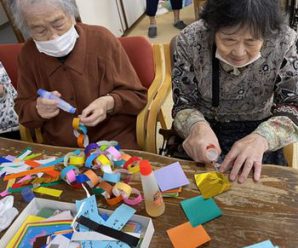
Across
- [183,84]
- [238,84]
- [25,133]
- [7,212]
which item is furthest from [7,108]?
[238,84]

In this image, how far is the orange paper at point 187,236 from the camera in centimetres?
87

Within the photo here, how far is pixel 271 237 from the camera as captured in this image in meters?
0.85

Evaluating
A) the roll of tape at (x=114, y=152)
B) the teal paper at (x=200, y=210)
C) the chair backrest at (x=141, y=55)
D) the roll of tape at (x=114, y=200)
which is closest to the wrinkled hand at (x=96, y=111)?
the roll of tape at (x=114, y=152)

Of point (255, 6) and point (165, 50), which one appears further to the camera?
point (165, 50)

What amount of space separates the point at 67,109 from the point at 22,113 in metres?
0.29

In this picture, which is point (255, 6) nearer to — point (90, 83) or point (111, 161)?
point (111, 161)

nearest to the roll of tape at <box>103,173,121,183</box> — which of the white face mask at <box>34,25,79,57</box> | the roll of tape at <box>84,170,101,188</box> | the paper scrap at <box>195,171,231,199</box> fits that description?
the roll of tape at <box>84,170,101,188</box>

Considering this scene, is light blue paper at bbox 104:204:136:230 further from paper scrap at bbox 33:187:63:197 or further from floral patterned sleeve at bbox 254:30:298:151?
floral patterned sleeve at bbox 254:30:298:151

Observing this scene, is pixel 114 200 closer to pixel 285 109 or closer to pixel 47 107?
pixel 47 107

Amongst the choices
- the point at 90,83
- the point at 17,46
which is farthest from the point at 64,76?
the point at 17,46

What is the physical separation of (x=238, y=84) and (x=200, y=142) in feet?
1.21

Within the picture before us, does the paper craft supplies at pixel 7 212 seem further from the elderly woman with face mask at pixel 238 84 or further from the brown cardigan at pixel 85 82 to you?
the elderly woman with face mask at pixel 238 84

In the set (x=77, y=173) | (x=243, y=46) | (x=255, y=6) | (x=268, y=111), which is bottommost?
(x=268, y=111)

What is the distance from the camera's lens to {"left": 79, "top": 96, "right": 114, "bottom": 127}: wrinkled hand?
1399 mm
